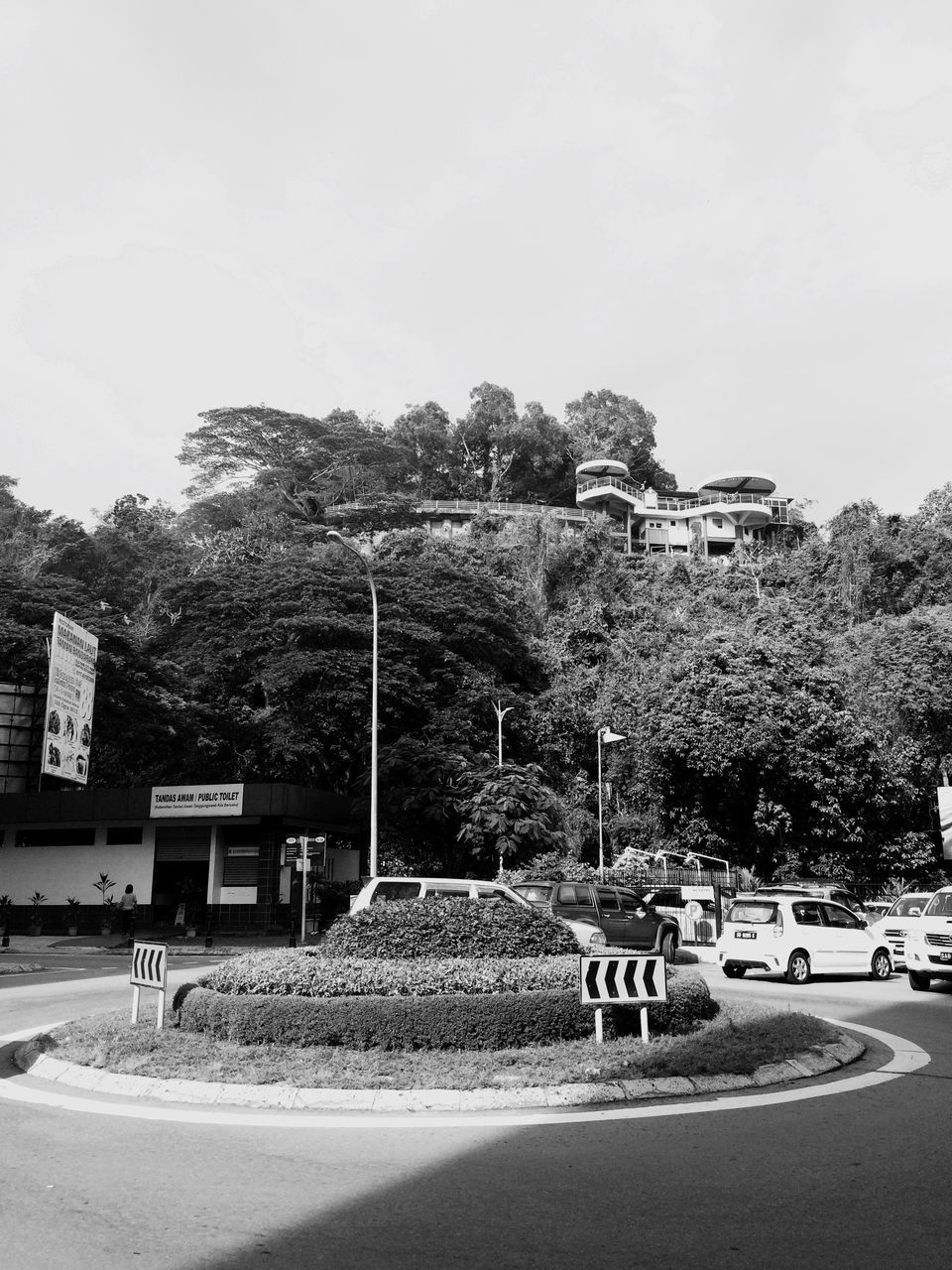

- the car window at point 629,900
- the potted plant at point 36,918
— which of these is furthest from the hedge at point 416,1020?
the potted plant at point 36,918

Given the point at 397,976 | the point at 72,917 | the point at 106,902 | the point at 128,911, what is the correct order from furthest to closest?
1. the point at 106,902
2. the point at 72,917
3. the point at 128,911
4. the point at 397,976

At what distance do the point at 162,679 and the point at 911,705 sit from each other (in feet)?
96.4

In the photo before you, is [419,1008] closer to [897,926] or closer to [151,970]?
[151,970]

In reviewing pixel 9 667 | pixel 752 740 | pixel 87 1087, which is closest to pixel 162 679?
pixel 9 667

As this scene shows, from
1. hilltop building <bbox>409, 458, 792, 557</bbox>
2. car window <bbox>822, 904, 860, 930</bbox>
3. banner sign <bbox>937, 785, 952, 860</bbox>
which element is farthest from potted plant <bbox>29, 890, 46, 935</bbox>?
hilltop building <bbox>409, 458, 792, 557</bbox>

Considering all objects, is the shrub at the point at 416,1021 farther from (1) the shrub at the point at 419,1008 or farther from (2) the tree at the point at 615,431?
(2) the tree at the point at 615,431

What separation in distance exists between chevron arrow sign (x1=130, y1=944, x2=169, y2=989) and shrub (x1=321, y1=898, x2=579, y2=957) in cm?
167

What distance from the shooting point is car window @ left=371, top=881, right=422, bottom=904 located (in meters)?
15.8

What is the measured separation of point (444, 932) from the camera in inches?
443

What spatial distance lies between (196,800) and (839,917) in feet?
68.2

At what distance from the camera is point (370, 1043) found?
31.5ft

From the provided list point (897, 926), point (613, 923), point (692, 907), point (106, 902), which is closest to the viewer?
point (613, 923)

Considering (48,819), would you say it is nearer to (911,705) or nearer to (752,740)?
(752,740)

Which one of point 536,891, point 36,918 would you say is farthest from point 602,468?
point 536,891
